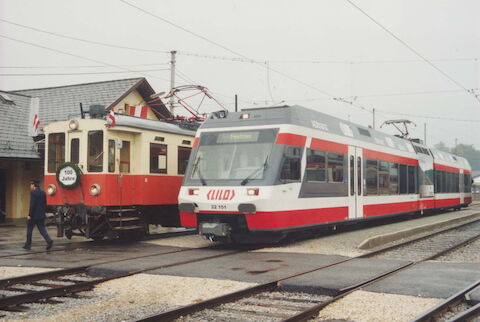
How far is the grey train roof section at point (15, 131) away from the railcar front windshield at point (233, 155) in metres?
9.07

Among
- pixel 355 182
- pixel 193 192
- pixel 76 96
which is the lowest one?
pixel 193 192

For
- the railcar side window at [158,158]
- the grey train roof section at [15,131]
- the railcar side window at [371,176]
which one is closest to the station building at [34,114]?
the grey train roof section at [15,131]

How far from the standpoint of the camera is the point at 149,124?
46.7 feet

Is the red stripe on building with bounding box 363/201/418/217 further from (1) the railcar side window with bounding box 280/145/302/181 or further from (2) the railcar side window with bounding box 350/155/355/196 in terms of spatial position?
(1) the railcar side window with bounding box 280/145/302/181

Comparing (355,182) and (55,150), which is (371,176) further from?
(55,150)

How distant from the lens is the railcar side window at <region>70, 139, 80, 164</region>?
13461 millimetres

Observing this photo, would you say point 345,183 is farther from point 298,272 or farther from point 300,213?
point 298,272

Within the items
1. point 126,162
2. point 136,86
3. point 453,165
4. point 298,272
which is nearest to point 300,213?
point 298,272

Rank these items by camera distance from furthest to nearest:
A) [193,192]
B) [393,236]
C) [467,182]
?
[467,182] → [393,236] → [193,192]

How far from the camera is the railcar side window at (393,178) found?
60.5 feet

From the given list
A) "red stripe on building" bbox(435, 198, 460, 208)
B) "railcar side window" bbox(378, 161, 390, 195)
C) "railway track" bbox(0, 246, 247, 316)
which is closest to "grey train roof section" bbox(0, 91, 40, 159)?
"railway track" bbox(0, 246, 247, 316)

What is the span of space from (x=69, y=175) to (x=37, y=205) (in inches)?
41.3

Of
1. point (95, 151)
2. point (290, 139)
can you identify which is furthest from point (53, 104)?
point (290, 139)

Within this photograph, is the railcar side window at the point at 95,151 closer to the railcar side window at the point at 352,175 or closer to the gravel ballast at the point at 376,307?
the railcar side window at the point at 352,175
